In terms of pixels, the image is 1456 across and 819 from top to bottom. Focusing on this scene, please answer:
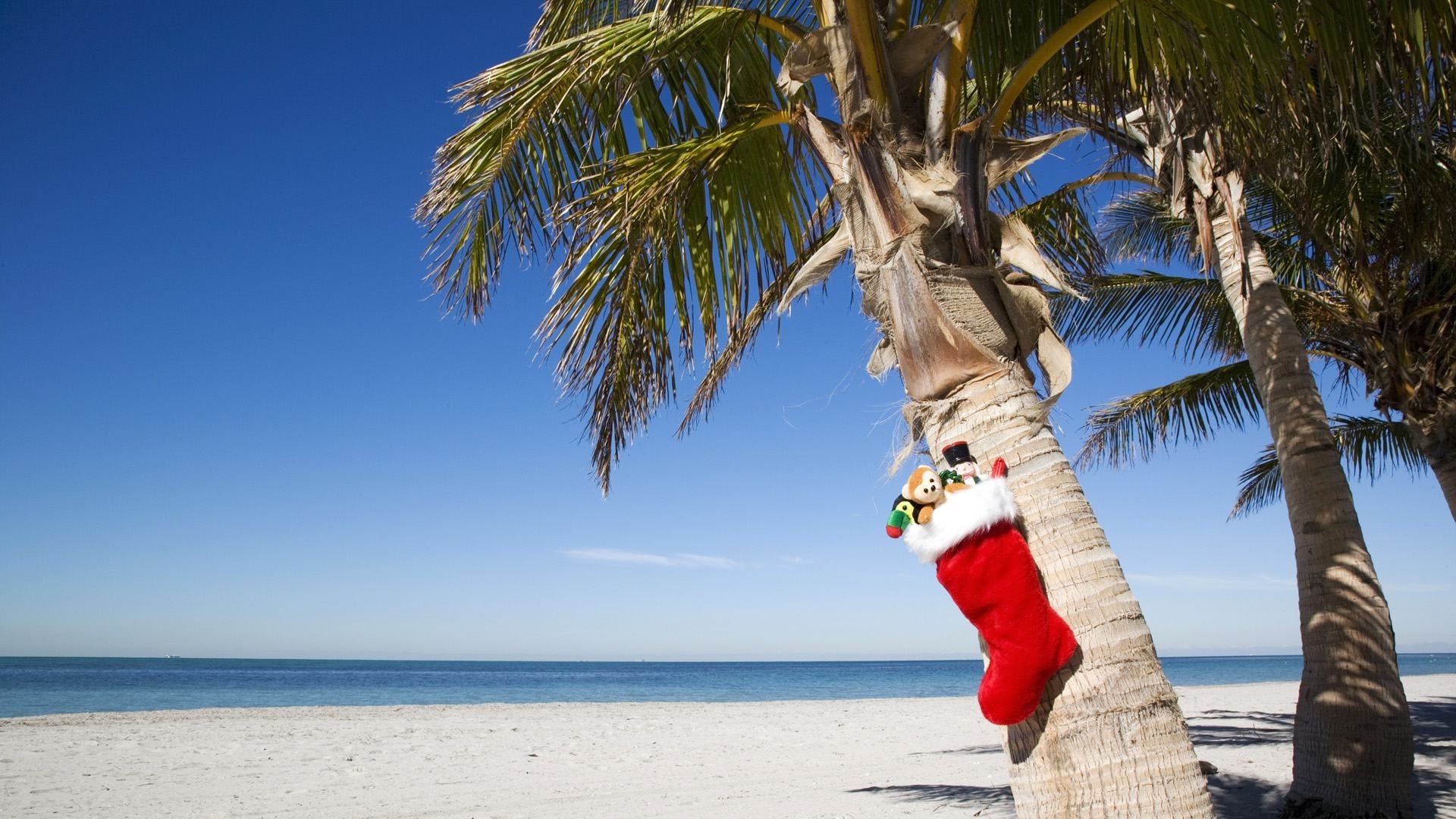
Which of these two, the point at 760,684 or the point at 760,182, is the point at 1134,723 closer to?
the point at 760,182

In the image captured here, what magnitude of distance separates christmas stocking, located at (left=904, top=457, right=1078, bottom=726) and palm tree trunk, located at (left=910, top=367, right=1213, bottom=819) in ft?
0.15

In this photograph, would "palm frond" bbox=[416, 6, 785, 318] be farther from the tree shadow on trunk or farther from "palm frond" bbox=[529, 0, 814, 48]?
the tree shadow on trunk

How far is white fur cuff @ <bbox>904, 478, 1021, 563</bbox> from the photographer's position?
1.97 m

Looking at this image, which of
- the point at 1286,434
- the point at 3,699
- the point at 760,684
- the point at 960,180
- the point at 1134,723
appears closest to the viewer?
the point at 1134,723

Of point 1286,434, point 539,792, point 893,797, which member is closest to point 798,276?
point 1286,434

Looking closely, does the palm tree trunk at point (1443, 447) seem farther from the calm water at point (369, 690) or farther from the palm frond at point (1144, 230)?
the calm water at point (369, 690)

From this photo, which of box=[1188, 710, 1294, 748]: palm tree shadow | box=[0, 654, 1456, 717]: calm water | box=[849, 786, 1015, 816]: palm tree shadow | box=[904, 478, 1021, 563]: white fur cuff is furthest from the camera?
box=[0, 654, 1456, 717]: calm water

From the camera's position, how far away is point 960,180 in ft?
7.64

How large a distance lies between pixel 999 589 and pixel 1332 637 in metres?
3.04

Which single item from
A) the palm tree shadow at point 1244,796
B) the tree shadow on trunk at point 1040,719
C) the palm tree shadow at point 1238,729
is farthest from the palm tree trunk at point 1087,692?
the palm tree shadow at point 1238,729

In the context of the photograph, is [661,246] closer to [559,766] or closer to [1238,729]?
[559,766]

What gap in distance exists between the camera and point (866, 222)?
2.38 meters

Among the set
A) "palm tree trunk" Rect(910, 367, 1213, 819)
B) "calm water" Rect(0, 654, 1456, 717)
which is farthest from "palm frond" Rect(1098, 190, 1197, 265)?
"calm water" Rect(0, 654, 1456, 717)

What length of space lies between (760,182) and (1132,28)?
62.5 inches
